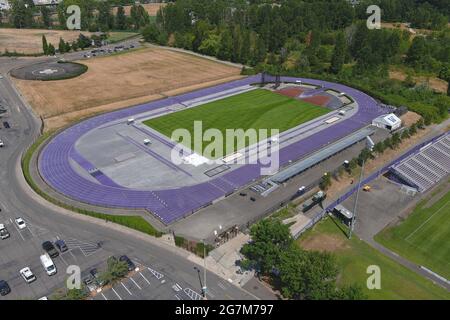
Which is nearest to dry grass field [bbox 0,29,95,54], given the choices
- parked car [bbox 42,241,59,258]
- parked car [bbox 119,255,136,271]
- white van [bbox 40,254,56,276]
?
parked car [bbox 42,241,59,258]

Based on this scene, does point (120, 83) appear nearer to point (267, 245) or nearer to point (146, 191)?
point (146, 191)

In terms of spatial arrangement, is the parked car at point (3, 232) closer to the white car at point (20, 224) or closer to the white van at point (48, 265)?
the white car at point (20, 224)

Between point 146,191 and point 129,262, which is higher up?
point 146,191

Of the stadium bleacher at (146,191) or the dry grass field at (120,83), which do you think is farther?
the dry grass field at (120,83)

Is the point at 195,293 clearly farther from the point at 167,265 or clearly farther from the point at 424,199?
the point at 424,199

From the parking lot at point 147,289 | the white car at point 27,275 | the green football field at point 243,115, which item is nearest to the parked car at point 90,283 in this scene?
the parking lot at point 147,289

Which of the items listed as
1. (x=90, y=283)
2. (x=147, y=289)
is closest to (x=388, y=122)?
(x=147, y=289)
